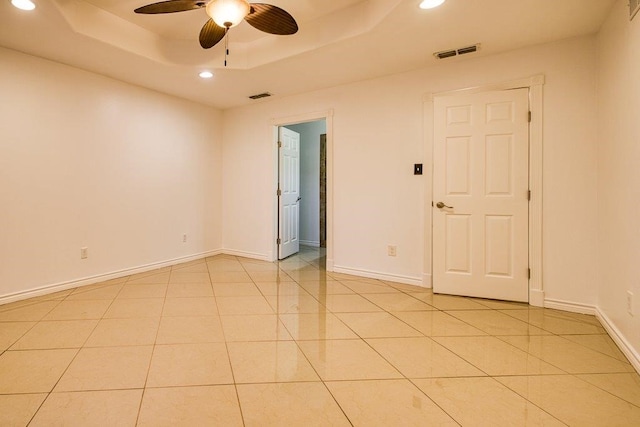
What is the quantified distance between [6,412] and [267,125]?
3.99 meters

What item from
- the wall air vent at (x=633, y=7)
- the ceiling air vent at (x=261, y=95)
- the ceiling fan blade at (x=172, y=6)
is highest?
the ceiling air vent at (x=261, y=95)

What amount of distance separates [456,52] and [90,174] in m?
4.04

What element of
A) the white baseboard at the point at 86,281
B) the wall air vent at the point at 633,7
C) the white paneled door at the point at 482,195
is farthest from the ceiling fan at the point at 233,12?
the white baseboard at the point at 86,281

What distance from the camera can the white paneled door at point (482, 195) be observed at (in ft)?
9.71

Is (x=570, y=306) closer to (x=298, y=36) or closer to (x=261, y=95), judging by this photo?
(x=298, y=36)

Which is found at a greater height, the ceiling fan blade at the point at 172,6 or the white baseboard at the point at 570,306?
the ceiling fan blade at the point at 172,6

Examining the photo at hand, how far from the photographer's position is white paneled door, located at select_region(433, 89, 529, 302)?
296 centimetres

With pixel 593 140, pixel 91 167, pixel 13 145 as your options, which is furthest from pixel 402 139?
pixel 13 145

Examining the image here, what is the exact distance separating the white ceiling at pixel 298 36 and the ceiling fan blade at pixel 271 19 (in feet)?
2.11

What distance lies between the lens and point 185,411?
1.49 metres

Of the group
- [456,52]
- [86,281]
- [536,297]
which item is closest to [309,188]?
[456,52]

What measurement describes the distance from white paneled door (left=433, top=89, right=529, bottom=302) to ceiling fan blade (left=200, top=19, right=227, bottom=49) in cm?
214

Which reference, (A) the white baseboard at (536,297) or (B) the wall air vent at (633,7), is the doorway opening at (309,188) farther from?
(B) the wall air vent at (633,7)

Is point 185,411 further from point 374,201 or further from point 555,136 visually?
point 555,136
